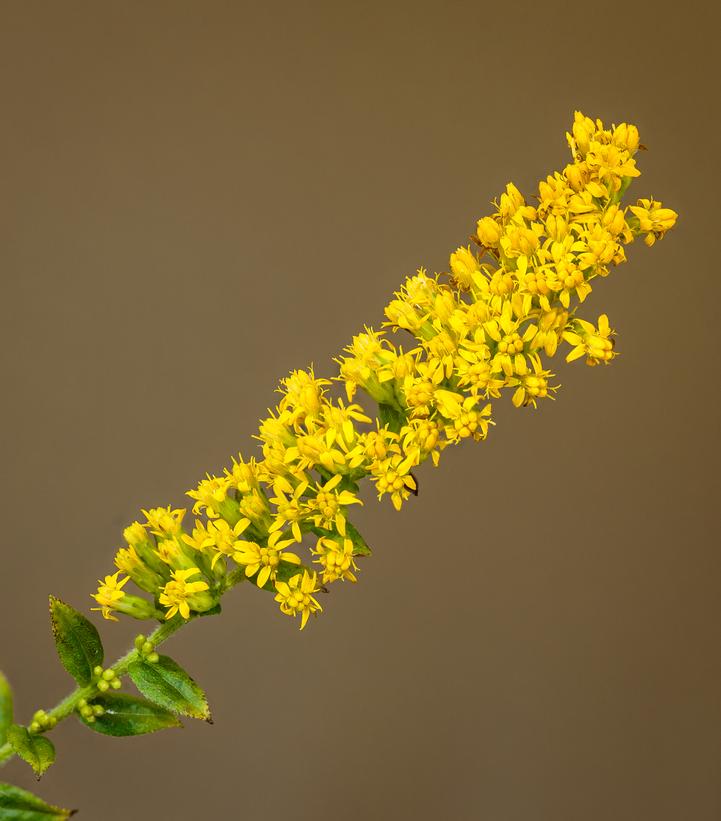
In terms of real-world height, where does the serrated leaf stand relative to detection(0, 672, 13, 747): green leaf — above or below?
below

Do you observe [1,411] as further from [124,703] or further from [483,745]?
[124,703]

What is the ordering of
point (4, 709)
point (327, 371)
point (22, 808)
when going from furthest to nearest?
point (327, 371), point (4, 709), point (22, 808)

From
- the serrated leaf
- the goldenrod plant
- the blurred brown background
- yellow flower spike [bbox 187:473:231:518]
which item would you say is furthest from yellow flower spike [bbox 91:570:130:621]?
the blurred brown background

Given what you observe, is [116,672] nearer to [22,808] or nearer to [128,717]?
[128,717]

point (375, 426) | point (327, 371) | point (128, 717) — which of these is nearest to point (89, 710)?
point (128, 717)

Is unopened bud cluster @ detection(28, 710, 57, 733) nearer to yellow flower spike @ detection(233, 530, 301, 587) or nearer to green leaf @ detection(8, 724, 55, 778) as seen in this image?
green leaf @ detection(8, 724, 55, 778)

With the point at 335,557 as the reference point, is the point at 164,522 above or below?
above

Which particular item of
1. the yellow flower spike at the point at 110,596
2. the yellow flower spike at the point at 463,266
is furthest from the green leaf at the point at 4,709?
the yellow flower spike at the point at 463,266
